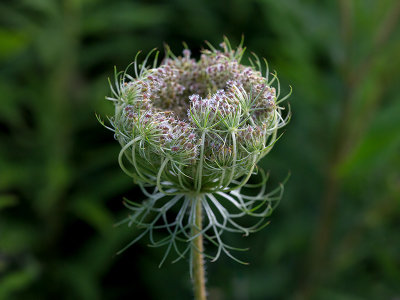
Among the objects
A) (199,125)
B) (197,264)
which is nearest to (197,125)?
(199,125)

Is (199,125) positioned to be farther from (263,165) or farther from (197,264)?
(263,165)

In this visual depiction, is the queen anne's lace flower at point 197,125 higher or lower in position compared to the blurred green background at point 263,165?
lower

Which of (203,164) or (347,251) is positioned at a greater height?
(347,251)

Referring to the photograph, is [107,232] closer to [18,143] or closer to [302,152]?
[18,143]

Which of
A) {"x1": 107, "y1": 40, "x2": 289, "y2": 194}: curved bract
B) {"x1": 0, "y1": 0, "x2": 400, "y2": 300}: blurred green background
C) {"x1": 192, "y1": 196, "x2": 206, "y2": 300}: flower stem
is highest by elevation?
{"x1": 0, "y1": 0, "x2": 400, "y2": 300}: blurred green background

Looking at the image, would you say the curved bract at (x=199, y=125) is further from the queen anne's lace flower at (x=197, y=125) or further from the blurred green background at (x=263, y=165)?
the blurred green background at (x=263, y=165)

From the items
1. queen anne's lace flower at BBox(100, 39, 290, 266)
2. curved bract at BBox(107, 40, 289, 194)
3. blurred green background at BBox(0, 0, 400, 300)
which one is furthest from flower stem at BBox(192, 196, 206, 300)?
blurred green background at BBox(0, 0, 400, 300)

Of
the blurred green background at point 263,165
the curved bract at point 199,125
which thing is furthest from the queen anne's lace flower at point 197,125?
the blurred green background at point 263,165

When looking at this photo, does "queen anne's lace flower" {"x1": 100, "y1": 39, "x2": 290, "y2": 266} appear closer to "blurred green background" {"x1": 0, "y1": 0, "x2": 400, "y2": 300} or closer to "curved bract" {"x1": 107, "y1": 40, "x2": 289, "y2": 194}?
"curved bract" {"x1": 107, "y1": 40, "x2": 289, "y2": 194}

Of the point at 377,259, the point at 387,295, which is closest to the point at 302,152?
the point at 377,259
